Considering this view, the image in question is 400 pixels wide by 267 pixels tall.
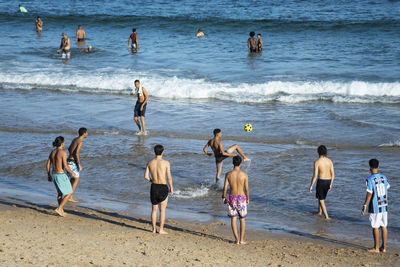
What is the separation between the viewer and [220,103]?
18703 mm

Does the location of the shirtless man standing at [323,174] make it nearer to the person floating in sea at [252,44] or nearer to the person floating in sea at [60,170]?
the person floating in sea at [60,170]

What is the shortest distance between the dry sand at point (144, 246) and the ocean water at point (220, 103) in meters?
0.74

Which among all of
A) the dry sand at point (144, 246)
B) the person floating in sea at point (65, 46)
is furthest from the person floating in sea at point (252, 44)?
the dry sand at point (144, 246)

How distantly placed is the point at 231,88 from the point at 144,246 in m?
13.3

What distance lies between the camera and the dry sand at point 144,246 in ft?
23.2

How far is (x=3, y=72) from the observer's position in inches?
935

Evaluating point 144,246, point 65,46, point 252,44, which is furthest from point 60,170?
point 252,44

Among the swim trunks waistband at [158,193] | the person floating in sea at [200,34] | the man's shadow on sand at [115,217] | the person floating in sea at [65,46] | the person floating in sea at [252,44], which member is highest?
the person floating in sea at [200,34]

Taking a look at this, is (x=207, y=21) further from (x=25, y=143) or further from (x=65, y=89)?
(x=25, y=143)

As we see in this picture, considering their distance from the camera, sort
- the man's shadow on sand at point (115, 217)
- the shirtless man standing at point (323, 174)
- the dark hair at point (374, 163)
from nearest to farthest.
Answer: the dark hair at point (374, 163)
the man's shadow on sand at point (115, 217)
the shirtless man standing at point (323, 174)

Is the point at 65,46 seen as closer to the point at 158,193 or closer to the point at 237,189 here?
the point at 158,193

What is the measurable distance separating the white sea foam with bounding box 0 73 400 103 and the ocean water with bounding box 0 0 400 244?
2.7 inches

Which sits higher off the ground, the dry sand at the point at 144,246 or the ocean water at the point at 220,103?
the ocean water at the point at 220,103

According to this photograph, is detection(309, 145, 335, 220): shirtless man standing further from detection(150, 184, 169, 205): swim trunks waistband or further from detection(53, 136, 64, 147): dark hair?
detection(53, 136, 64, 147): dark hair
